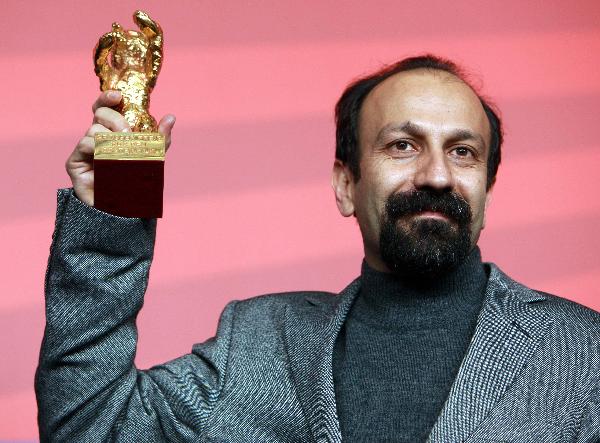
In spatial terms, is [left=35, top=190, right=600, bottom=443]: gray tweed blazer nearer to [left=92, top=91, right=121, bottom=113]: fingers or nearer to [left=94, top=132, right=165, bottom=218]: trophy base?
[left=94, top=132, right=165, bottom=218]: trophy base

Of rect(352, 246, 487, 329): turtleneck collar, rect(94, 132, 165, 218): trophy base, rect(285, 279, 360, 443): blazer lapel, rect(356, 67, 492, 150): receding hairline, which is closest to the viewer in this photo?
rect(94, 132, 165, 218): trophy base

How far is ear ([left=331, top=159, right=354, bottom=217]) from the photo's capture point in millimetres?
2637

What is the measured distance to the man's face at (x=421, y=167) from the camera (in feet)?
7.77

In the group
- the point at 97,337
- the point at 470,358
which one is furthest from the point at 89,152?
the point at 470,358

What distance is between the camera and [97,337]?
2268mm

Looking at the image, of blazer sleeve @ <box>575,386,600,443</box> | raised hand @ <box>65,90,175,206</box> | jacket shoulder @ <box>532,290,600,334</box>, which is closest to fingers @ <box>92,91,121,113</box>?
raised hand @ <box>65,90,175,206</box>

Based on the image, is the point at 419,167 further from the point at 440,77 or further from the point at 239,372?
the point at 239,372

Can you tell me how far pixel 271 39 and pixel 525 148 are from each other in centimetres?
65

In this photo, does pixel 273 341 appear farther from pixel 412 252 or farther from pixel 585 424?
pixel 585 424

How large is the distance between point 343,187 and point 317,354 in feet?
1.34

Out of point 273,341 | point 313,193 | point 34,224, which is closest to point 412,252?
point 273,341

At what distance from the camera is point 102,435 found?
2.30 meters

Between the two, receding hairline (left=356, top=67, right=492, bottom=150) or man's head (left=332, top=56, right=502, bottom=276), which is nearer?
man's head (left=332, top=56, right=502, bottom=276)

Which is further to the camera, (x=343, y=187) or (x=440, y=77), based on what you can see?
(x=343, y=187)
